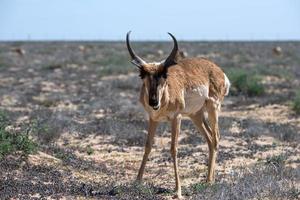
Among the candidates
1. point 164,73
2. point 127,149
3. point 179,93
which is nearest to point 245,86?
point 127,149

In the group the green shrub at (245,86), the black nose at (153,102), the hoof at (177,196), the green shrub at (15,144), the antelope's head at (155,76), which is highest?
the antelope's head at (155,76)

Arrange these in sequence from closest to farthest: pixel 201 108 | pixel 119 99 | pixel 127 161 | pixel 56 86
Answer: pixel 201 108 < pixel 127 161 < pixel 119 99 < pixel 56 86

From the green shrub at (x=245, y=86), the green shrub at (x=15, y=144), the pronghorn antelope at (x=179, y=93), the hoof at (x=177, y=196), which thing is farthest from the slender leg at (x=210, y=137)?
the green shrub at (x=245, y=86)

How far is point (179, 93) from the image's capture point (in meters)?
9.38

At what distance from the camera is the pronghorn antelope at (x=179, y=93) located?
855 centimetres

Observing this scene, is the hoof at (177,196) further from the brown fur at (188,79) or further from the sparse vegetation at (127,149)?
the brown fur at (188,79)

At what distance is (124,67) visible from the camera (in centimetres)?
3603

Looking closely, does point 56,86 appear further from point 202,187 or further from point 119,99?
point 202,187

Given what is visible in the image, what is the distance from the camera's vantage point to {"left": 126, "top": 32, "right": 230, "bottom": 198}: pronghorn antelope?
28.0ft

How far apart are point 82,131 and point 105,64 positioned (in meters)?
26.8

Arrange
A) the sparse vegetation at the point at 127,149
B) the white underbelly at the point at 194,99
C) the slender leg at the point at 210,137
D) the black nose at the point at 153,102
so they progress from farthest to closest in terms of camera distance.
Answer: the slender leg at the point at 210,137 → the white underbelly at the point at 194,99 → the sparse vegetation at the point at 127,149 → the black nose at the point at 153,102

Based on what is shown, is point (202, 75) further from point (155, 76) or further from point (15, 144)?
point (15, 144)

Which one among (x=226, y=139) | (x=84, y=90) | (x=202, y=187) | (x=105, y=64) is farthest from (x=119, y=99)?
(x=105, y=64)

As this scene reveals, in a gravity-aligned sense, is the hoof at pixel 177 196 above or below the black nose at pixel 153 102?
below
